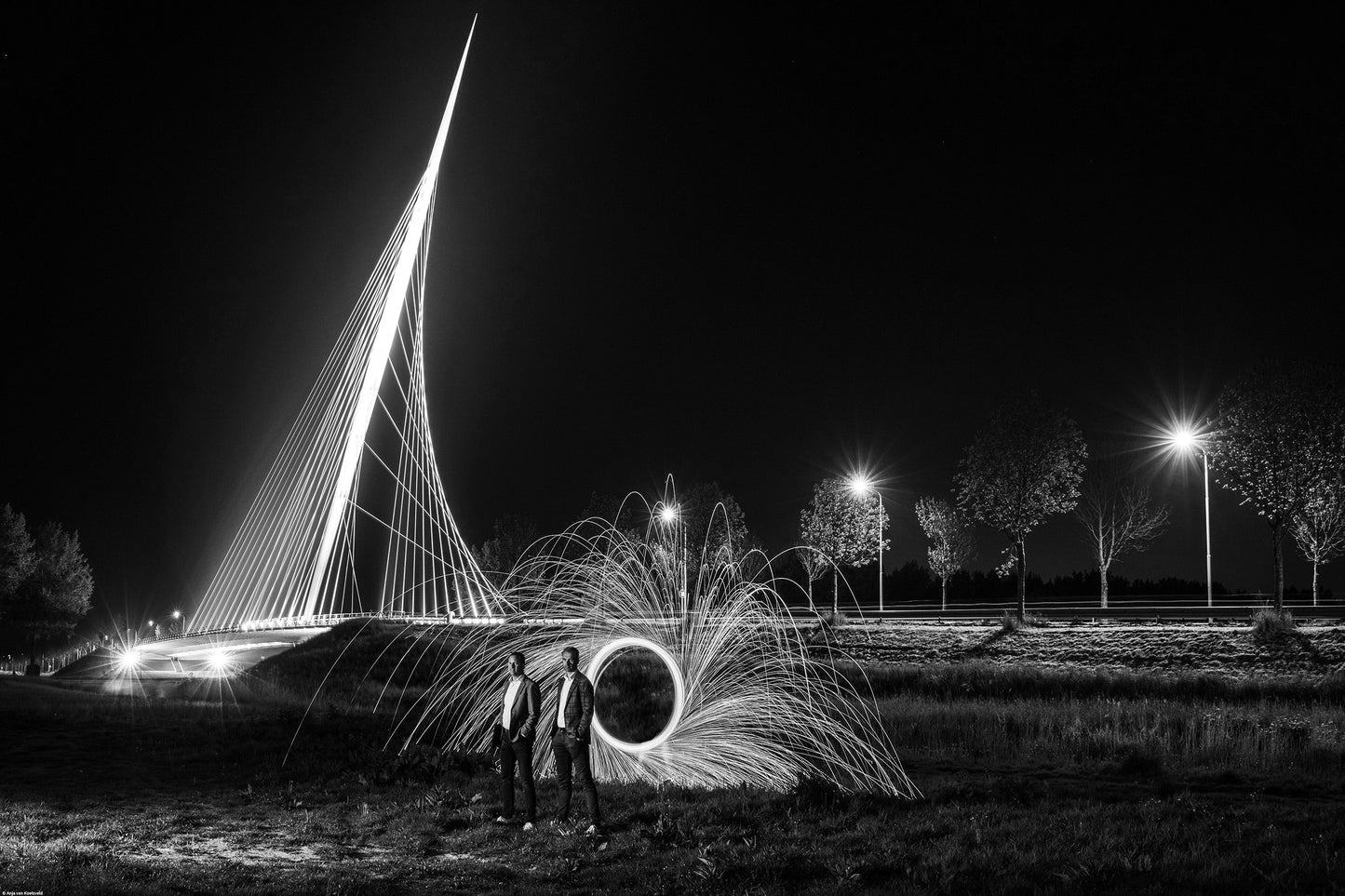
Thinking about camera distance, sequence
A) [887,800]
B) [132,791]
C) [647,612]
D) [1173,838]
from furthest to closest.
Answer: [647,612]
[132,791]
[887,800]
[1173,838]

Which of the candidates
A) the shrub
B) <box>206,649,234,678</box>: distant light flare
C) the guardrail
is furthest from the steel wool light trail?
<box>206,649,234,678</box>: distant light flare

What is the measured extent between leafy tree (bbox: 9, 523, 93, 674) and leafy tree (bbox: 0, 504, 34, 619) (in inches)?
50.3

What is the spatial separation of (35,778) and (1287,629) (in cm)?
3018

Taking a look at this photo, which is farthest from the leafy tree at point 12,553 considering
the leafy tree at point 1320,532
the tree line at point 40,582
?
the leafy tree at point 1320,532

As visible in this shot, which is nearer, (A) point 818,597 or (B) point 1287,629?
(B) point 1287,629

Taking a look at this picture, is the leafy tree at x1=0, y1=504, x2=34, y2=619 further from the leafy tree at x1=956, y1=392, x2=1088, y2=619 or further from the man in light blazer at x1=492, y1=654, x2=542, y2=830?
the man in light blazer at x1=492, y1=654, x2=542, y2=830

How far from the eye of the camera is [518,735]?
10.6 m

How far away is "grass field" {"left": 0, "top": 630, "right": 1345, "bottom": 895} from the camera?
27.0ft

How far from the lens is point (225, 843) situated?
1002cm

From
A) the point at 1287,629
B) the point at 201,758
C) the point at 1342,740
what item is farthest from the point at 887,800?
the point at 1287,629

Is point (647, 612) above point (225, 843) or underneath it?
above

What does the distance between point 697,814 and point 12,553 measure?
184 feet

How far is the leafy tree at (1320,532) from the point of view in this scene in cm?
3728

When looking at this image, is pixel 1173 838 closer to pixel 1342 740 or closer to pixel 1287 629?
pixel 1342 740
